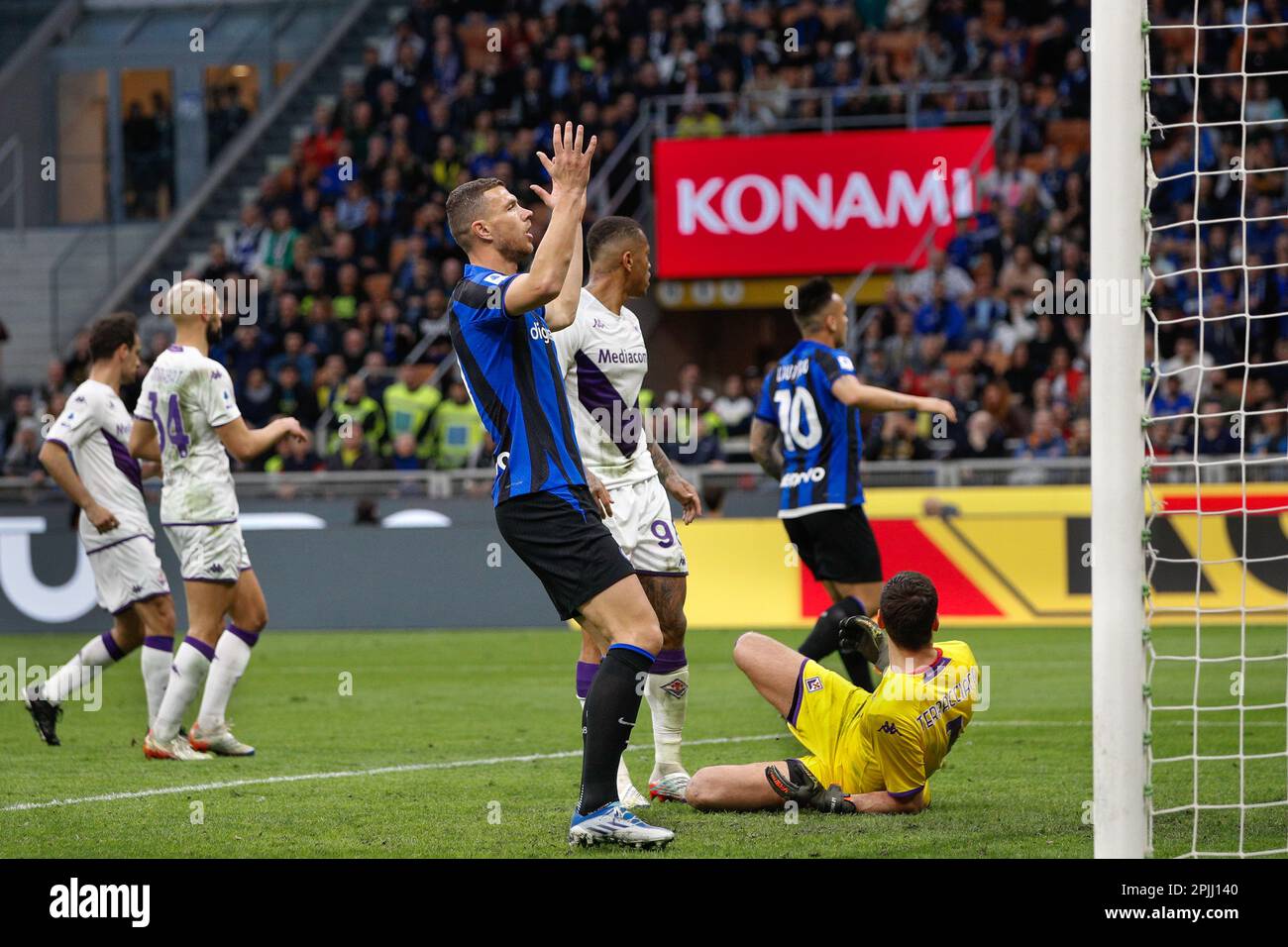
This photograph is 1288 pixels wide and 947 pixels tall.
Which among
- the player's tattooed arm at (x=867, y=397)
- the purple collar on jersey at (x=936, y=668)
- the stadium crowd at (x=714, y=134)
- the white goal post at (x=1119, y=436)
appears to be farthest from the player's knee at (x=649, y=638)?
the stadium crowd at (x=714, y=134)

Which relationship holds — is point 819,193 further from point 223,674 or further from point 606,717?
point 606,717

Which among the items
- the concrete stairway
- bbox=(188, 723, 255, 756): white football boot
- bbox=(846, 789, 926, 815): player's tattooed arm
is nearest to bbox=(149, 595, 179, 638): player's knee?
bbox=(188, 723, 255, 756): white football boot

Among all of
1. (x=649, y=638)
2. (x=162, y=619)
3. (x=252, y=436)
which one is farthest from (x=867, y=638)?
(x=162, y=619)

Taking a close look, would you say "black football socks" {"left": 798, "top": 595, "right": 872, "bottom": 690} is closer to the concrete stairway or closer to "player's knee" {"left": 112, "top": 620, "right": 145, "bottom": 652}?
"player's knee" {"left": 112, "top": 620, "right": 145, "bottom": 652}

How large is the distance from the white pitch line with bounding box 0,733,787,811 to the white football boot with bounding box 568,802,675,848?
2.23 metres

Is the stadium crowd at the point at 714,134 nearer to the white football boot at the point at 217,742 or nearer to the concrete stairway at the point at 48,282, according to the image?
the concrete stairway at the point at 48,282

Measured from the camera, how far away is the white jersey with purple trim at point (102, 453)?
8.98m

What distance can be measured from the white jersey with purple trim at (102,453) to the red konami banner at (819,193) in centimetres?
1224

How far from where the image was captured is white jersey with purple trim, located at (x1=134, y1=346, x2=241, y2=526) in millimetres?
8297

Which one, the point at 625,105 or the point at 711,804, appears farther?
the point at 625,105
